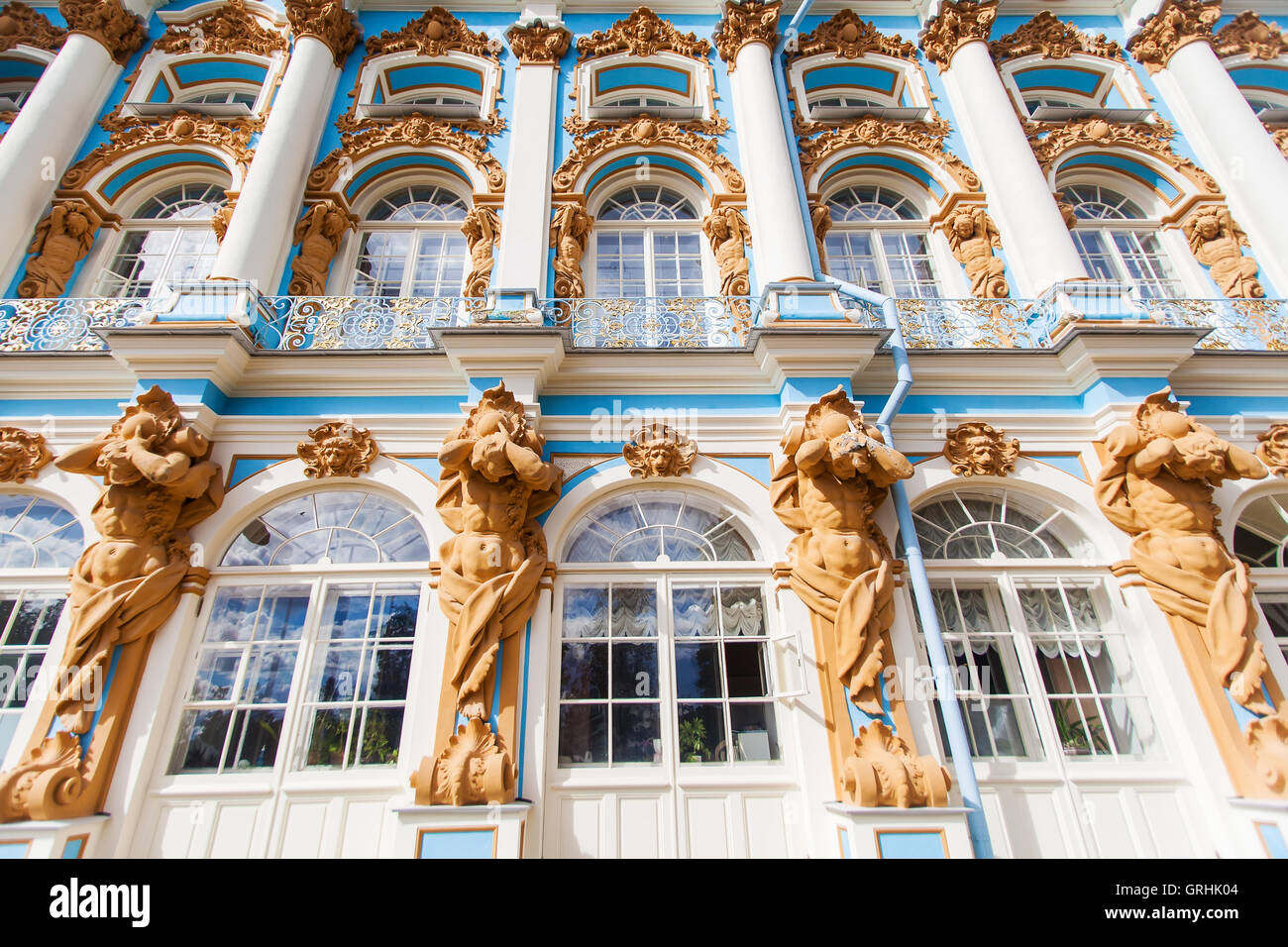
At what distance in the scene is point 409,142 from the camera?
319 inches

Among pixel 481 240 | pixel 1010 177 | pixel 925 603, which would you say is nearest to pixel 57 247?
pixel 481 240

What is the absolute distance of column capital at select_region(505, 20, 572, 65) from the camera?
847cm

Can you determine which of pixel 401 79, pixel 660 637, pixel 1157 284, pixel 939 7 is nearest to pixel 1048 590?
pixel 660 637

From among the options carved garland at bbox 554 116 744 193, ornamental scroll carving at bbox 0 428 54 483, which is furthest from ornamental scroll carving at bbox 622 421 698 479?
ornamental scroll carving at bbox 0 428 54 483

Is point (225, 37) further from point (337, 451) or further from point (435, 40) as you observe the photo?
point (337, 451)

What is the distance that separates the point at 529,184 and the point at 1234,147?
28.4ft

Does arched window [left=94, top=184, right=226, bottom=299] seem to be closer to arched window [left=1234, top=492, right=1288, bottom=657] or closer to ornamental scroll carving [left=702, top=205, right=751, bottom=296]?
ornamental scroll carving [left=702, top=205, right=751, bottom=296]

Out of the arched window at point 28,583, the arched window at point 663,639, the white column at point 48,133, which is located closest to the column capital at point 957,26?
the arched window at point 663,639

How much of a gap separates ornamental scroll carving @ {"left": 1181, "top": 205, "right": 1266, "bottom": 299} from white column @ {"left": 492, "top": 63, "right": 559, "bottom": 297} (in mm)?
7778

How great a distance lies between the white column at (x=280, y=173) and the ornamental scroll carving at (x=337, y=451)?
1.86 metres

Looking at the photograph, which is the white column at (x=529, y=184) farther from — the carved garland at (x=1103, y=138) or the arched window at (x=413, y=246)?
the carved garland at (x=1103, y=138)

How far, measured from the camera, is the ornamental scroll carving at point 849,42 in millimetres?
9094

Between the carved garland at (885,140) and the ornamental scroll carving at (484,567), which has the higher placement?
the carved garland at (885,140)

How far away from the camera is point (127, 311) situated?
6984mm
